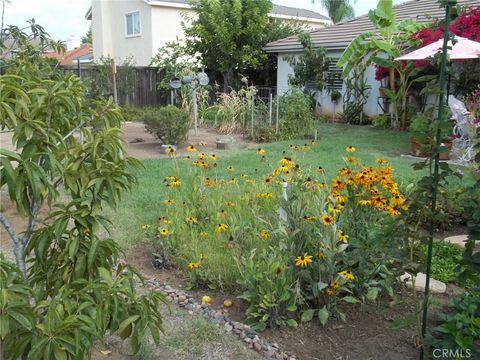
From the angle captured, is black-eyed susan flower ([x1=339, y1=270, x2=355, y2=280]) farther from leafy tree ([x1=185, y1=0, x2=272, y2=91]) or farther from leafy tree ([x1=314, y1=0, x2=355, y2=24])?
leafy tree ([x1=314, y1=0, x2=355, y2=24])

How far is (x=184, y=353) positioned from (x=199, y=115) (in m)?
13.1

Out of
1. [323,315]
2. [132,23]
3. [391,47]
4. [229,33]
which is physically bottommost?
[323,315]

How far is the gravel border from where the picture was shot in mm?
3131

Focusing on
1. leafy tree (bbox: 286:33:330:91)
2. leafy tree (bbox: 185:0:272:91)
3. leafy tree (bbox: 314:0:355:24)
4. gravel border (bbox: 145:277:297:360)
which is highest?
leafy tree (bbox: 314:0:355:24)

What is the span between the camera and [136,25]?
25.1 meters

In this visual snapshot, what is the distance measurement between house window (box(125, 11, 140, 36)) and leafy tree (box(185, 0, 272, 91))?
18.4ft

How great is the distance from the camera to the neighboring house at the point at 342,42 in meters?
16.3

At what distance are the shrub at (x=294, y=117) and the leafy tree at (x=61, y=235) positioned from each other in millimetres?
10196

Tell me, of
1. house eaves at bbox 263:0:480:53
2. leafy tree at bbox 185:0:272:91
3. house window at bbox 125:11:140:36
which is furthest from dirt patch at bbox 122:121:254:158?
house window at bbox 125:11:140:36

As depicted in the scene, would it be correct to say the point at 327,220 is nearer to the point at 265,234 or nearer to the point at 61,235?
the point at 265,234

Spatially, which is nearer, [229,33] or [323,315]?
[323,315]

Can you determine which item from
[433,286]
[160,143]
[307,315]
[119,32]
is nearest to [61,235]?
[307,315]

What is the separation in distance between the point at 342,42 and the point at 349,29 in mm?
2104

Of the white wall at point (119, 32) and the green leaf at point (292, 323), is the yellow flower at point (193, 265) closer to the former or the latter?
the green leaf at point (292, 323)
